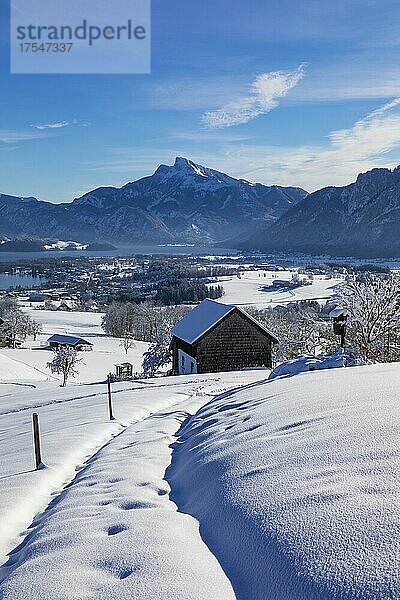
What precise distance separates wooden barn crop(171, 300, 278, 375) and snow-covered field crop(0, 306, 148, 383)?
1150 centimetres

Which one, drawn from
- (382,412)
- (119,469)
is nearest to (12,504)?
(119,469)

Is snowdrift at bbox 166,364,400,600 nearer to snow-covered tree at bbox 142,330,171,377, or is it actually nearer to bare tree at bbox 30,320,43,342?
snow-covered tree at bbox 142,330,171,377

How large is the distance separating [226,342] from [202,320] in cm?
192

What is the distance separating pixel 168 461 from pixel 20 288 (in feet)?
575

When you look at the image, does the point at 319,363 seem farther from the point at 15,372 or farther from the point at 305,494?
the point at 15,372

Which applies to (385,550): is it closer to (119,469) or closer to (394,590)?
(394,590)

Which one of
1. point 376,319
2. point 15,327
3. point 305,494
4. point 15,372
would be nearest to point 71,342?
point 15,327

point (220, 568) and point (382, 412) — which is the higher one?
point (382, 412)

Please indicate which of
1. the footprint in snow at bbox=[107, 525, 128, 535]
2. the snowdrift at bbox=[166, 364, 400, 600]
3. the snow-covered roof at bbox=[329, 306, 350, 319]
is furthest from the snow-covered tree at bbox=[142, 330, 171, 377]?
the footprint in snow at bbox=[107, 525, 128, 535]

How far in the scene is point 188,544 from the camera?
500 cm

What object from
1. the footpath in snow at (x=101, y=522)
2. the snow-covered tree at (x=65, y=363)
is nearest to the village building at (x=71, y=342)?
the snow-covered tree at (x=65, y=363)

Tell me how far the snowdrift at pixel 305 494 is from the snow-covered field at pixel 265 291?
95.6 meters

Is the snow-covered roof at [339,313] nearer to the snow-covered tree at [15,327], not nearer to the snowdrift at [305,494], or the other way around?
the snowdrift at [305,494]

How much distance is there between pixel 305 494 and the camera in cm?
500
